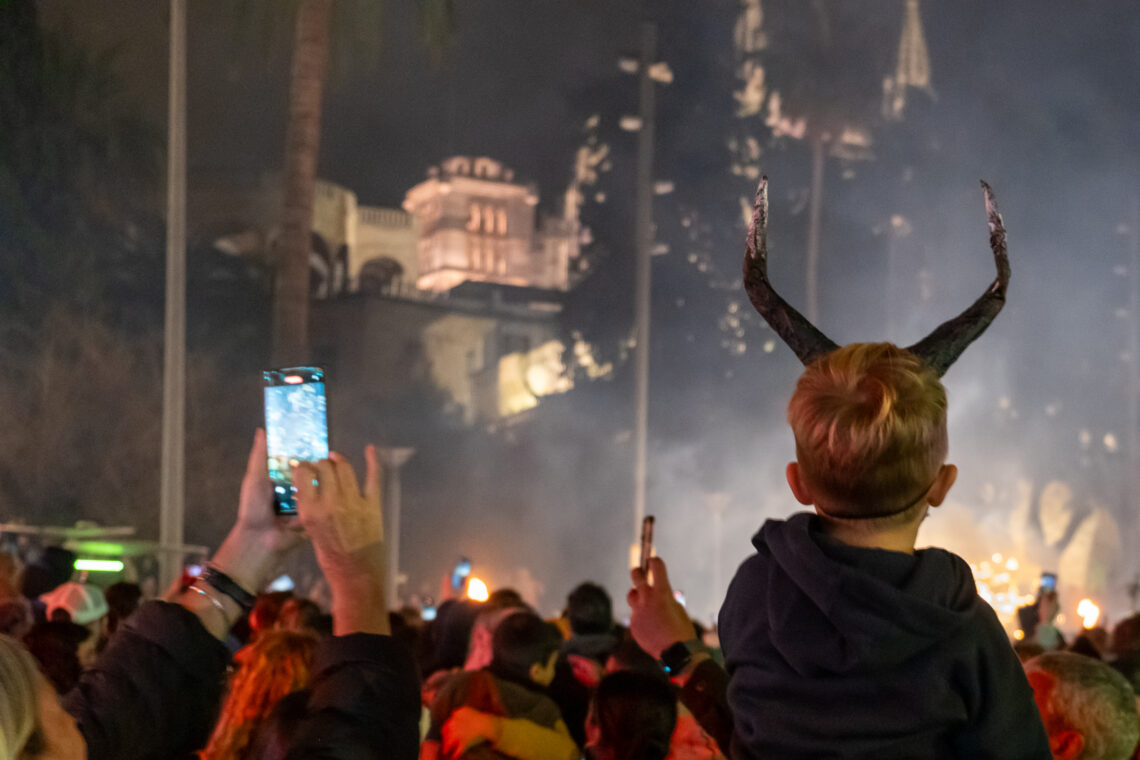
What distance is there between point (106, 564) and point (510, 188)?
18.7 meters

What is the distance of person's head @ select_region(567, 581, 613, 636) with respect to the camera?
18.5 ft

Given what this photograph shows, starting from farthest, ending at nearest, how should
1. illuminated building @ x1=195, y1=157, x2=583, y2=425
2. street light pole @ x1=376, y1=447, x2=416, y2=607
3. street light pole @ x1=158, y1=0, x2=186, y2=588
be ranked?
street light pole @ x1=376, y1=447, x2=416, y2=607 < illuminated building @ x1=195, y1=157, x2=583, y2=425 < street light pole @ x1=158, y1=0, x2=186, y2=588

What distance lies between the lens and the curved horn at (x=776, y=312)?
1.96m

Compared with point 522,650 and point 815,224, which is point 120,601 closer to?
point 522,650

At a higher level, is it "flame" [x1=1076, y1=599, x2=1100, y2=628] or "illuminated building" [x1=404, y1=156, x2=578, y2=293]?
"illuminated building" [x1=404, y1=156, x2=578, y2=293]

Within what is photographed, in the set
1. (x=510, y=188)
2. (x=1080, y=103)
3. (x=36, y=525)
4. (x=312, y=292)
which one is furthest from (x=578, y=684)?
(x=1080, y=103)

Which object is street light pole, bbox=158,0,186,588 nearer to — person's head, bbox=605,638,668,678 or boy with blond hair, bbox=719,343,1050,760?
person's head, bbox=605,638,668,678

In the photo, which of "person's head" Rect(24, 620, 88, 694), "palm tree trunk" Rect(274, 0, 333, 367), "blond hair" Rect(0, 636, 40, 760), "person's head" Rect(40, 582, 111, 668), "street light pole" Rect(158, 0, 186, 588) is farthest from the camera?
"palm tree trunk" Rect(274, 0, 333, 367)

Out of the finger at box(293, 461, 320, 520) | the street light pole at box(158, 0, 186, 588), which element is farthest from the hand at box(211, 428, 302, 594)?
the street light pole at box(158, 0, 186, 588)

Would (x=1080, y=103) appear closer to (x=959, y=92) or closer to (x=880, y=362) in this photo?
(x=959, y=92)

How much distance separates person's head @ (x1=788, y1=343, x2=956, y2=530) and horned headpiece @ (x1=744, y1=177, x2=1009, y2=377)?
7.1 inches

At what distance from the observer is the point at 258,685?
8.77 feet

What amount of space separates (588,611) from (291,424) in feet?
12.0

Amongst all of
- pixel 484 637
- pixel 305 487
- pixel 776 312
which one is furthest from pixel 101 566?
pixel 776 312
